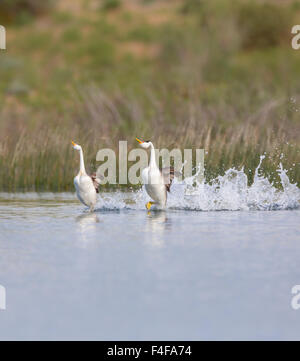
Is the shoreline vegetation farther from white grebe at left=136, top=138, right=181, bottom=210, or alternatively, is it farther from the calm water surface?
the calm water surface

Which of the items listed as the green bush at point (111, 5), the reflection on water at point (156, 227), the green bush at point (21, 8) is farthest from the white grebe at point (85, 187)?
the green bush at point (111, 5)

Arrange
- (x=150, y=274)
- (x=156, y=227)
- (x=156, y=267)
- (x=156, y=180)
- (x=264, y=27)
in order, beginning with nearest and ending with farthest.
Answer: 1. (x=150, y=274)
2. (x=156, y=267)
3. (x=156, y=227)
4. (x=156, y=180)
5. (x=264, y=27)

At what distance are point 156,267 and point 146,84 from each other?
19.6 m

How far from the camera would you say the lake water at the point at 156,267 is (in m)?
5.82

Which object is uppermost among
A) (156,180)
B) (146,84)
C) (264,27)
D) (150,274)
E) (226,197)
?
(264,27)

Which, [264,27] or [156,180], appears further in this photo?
[264,27]

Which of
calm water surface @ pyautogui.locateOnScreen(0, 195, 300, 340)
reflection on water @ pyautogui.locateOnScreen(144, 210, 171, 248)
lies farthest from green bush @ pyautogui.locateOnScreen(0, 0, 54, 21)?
calm water surface @ pyautogui.locateOnScreen(0, 195, 300, 340)

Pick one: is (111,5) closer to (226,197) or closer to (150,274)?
(226,197)

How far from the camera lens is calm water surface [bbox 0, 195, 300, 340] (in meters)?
5.80

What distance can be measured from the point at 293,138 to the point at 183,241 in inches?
218

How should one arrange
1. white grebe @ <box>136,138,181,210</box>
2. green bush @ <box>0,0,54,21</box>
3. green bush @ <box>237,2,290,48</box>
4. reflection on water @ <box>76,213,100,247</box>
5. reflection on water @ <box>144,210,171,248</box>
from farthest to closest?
green bush @ <box>0,0,54,21</box> < green bush @ <box>237,2,290,48</box> < white grebe @ <box>136,138,181,210</box> < reflection on water @ <box>76,213,100,247</box> < reflection on water @ <box>144,210,171,248</box>

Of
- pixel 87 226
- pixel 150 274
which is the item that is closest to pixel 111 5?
pixel 87 226

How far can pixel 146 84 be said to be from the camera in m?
26.7

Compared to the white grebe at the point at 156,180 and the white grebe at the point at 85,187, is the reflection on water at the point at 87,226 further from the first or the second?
the white grebe at the point at 156,180
